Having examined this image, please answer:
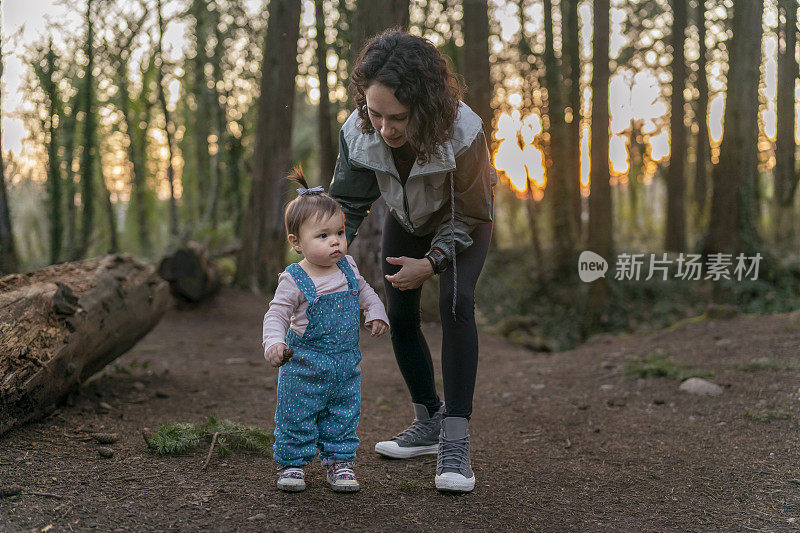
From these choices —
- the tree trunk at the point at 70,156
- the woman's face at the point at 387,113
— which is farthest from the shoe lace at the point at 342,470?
the tree trunk at the point at 70,156

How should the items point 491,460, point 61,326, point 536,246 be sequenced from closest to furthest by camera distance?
point 491,460 < point 61,326 < point 536,246

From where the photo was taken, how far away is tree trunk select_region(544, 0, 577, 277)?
13500 millimetres

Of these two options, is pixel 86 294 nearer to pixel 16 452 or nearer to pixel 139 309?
pixel 139 309

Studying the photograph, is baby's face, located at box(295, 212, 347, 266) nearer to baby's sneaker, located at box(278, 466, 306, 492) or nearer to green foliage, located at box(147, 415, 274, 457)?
baby's sneaker, located at box(278, 466, 306, 492)

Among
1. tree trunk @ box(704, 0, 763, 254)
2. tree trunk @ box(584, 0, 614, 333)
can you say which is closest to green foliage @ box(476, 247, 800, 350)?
tree trunk @ box(584, 0, 614, 333)

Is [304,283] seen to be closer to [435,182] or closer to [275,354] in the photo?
[275,354]

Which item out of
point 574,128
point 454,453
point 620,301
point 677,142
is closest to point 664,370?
point 454,453

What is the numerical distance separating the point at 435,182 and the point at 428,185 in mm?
40

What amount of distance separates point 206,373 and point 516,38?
14.2 m

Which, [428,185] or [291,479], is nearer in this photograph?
[291,479]

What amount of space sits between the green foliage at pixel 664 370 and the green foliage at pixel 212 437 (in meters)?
3.70

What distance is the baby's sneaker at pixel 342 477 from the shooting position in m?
3.00

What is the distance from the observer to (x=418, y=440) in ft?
12.2

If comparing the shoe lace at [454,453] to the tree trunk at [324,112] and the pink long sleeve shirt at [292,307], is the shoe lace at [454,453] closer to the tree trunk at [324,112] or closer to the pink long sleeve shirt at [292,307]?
the pink long sleeve shirt at [292,307]
